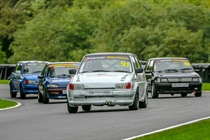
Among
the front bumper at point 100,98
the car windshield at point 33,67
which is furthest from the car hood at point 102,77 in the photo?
the car windshield at point 33,67

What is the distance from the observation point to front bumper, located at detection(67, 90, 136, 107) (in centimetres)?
2300

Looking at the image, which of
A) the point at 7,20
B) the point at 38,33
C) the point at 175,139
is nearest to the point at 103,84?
the point at 175,139

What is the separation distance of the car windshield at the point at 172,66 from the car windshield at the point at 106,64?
9073mm

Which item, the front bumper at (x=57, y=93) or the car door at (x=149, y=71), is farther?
the car door at (x=149, y=71)

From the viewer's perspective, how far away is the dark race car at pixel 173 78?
32812 millimetres

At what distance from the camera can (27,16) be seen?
124250 millimetres

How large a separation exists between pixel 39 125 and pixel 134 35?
74.6 metres

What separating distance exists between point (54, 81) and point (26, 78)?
5.18 meters

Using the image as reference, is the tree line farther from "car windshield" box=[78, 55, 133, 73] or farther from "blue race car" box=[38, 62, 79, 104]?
"car windshield" box=[78, 55, 133, 73]

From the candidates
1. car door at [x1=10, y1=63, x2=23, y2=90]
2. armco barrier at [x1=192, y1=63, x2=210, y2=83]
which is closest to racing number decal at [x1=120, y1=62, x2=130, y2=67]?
car door at [x1=10, y1=63, x2=23, y2=90]

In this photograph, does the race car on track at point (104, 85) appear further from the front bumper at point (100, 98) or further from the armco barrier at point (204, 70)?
the armco barrier at point (204, 70)

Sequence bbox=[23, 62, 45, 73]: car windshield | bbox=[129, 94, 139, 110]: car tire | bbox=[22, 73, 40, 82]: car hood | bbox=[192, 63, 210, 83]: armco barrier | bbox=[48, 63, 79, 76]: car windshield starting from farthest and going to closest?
bbox=[192, 63, 210, 83]: armco barrier < bbox=[23, 62, 45, 73]: car windshield < bbox=[22, 73, 40, 82]: car hood < bbox=[48, 63, 79, 76]: car windshield < bbox=[129, 94, 139, 110]: car tire

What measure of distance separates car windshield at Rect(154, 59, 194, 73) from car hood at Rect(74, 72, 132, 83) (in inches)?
399

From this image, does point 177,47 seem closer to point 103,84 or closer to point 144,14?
point 144,14
